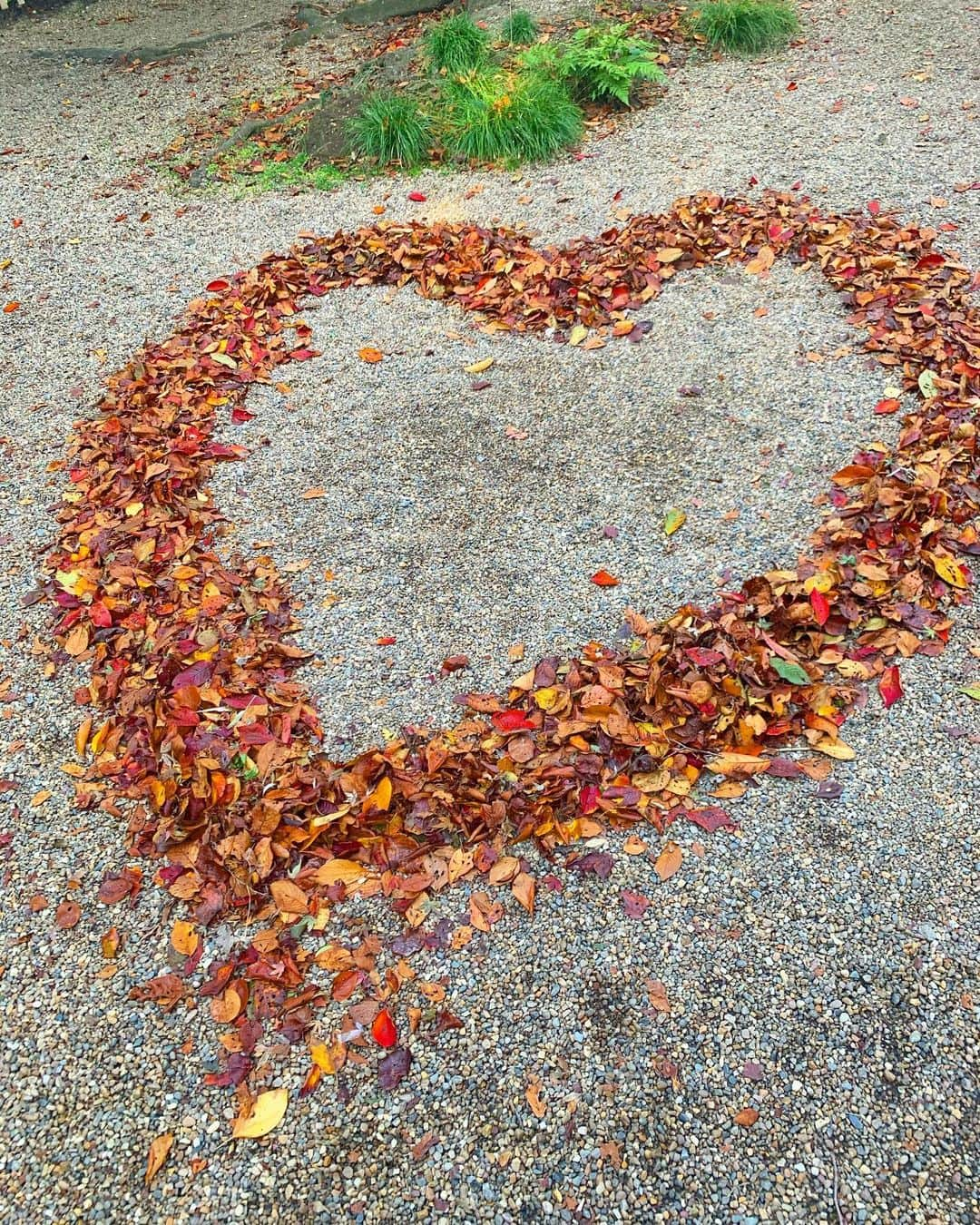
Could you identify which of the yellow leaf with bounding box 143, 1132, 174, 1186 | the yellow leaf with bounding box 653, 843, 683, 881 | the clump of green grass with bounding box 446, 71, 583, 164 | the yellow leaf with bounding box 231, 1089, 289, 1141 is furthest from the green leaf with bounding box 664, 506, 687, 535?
the clump of green grass with bounding box 446, 71, 583, 164

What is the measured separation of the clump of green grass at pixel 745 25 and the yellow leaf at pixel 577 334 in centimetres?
376

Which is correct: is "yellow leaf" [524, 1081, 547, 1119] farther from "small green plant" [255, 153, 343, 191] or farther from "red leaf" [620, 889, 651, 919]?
"small green plant" [255, 153, 343, 191]

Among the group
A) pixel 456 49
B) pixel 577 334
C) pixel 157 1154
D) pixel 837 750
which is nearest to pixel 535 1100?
pixel 157 1154

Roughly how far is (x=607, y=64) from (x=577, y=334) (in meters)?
2.70

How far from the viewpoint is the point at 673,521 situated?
10.9ft

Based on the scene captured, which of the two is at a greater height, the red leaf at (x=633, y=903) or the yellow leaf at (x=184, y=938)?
the yellow leaf at (x=184, y=938)

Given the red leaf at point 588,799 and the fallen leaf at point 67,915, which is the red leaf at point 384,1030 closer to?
the red leaf at point 588,799

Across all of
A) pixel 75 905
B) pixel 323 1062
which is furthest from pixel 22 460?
pixel 323 1062

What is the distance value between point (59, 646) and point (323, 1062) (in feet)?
5.86

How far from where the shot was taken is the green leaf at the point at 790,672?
8.86 ft

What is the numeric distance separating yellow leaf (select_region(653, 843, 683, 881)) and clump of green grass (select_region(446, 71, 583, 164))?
16.1 feet

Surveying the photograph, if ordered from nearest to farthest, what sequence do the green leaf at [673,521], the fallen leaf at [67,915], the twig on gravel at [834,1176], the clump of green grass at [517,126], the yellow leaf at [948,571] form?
the twig on gravel at [834,1176], the fallen leaf at [67,915], the yellow leaf at [948,571], the green leaf at [673,521], the clump of green grass at [517,126]

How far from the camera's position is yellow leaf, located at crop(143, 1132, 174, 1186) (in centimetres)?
191

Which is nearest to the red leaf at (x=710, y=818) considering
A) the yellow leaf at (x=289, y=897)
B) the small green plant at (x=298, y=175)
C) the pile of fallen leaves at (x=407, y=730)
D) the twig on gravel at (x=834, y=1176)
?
Result: the pile of fallen leaves at (x=407, y=730)
